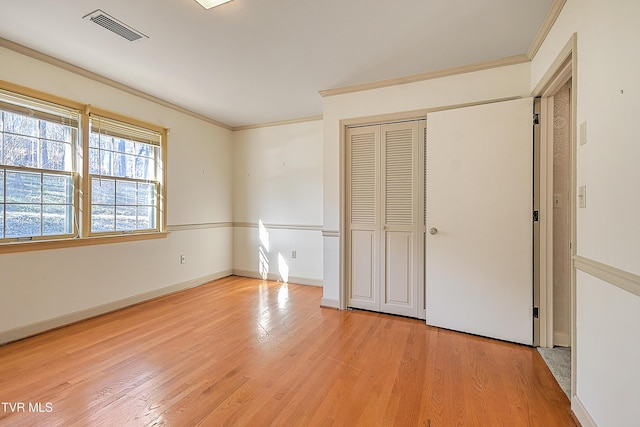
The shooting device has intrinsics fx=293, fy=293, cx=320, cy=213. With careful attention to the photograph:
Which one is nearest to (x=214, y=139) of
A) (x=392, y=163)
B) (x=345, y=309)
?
(x=392, y=163)

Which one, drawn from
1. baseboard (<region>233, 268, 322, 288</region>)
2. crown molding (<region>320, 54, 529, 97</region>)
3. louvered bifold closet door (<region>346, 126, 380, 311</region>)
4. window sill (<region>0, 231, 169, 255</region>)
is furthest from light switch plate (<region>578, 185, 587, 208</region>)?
window sill (<region>0, 231, 169, 255</region>)

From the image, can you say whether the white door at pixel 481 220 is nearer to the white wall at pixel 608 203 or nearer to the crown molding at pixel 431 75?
the crown molding at pixel 431 75

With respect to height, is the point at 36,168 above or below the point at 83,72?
below

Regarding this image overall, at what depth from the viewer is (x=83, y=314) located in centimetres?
302

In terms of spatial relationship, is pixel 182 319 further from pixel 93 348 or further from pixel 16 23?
pixel 16 23

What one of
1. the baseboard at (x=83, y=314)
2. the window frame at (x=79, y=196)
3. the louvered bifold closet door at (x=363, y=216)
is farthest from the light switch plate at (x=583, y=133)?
the baseboard at (x=83, y=314)

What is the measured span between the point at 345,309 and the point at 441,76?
271 cm

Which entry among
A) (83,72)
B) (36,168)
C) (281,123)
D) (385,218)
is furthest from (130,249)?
(385,218)

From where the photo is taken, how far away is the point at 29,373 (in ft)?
6.73

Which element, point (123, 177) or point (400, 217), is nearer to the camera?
point (400, 217)

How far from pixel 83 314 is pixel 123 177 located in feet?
5.05

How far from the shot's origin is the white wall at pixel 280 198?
451cm

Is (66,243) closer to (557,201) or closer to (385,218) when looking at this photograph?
(385,218)

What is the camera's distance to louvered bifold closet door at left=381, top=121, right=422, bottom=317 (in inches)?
123
